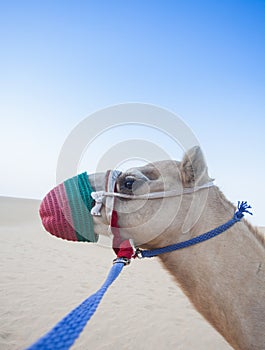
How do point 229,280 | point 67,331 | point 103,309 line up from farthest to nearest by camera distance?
point 103,309 → point 229,280 → point 67,331

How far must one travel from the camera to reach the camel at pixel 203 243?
2.18 metres

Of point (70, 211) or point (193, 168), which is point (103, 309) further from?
point (193, 168)

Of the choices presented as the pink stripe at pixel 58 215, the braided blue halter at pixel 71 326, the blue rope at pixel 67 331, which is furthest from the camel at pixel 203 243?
the blue rope at pixel 67 331

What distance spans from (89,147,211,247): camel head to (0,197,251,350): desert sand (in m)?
0.34

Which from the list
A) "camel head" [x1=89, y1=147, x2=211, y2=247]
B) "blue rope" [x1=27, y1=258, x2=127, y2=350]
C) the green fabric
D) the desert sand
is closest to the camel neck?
"camel head" [x1=89, y1=147, x2=211, y2=247]

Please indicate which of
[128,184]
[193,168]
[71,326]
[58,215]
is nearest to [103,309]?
[58,215]

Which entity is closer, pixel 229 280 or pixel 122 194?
pixel 229 280

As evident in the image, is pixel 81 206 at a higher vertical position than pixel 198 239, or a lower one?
higher

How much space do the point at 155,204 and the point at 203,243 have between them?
0.48 m

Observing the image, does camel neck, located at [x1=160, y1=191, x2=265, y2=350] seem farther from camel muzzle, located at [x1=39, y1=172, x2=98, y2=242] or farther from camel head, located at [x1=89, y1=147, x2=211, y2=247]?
camel muzzle, located at [x1=39, y1=172, x2=98, y2=242]

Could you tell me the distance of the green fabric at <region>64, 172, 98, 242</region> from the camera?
7.91ft

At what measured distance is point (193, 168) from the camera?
2479 millimetres

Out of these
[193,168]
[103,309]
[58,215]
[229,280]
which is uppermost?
[193,168]

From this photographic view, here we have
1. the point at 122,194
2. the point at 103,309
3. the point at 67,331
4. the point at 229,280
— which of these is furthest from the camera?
the point at 103,309
